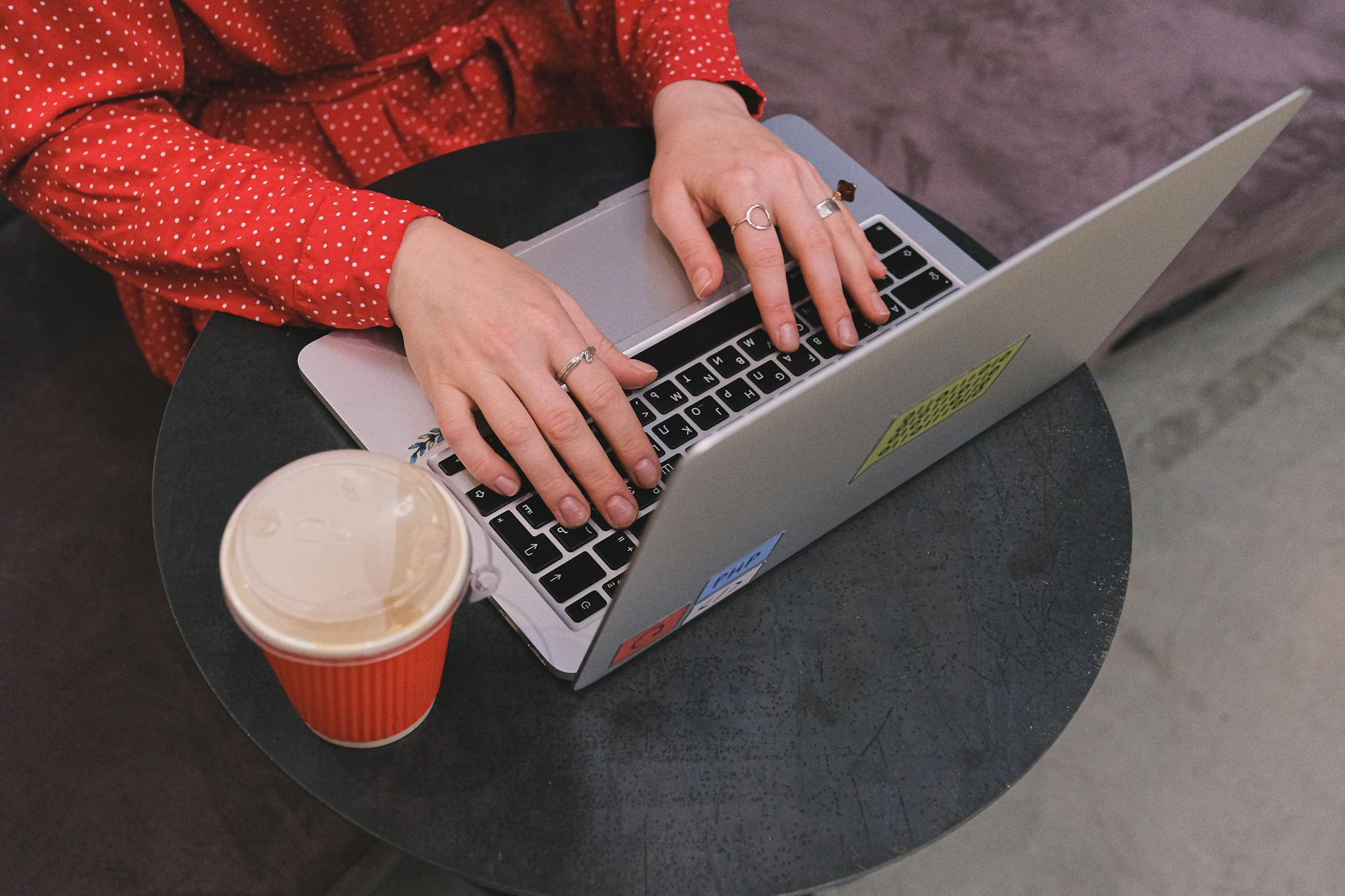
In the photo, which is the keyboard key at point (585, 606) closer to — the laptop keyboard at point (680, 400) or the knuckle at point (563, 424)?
the laptop keyboard at point (680, 400)

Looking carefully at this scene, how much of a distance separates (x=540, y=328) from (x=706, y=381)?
133 mm

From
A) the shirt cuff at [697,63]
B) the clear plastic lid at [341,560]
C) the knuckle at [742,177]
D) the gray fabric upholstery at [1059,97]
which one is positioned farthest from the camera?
the gray fabric upholstery at [1059,97]

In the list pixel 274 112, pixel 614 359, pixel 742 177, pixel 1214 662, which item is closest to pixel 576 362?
pixel 614 359

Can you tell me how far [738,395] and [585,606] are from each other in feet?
0.69

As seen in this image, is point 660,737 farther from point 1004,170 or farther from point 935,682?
point 1004,170

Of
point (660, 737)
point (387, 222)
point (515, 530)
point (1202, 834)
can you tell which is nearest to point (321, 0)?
point (387, 222)

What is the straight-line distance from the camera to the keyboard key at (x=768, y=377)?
770mm

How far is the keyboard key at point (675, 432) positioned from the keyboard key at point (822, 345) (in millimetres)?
134

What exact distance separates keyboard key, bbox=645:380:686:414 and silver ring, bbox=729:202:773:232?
0.50ft

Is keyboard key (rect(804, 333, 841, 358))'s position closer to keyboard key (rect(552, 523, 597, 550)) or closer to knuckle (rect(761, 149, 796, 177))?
knuckle (rect(761, 149, 796, 177))

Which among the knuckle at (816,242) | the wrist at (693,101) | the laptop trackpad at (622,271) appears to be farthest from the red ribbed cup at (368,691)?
the wrist at (693,101)

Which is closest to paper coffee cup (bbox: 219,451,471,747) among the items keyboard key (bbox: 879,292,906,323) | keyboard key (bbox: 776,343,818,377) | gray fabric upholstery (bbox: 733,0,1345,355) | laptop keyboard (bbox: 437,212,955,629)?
laptop keyboard (bbox: 437,212,955,629)

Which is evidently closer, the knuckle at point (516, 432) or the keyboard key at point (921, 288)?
the knuckle at point (516, 432)

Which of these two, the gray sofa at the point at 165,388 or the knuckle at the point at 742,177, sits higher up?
the knuckle at the point at 742,177
